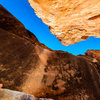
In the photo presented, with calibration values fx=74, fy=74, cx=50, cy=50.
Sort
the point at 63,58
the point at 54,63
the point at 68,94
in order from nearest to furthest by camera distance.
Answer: the point at 68,94 → the point at 54,63 → the point at 63,58

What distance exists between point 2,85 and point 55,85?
237 centimetres

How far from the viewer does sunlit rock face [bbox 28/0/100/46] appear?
6328 mm

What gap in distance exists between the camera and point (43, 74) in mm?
3959

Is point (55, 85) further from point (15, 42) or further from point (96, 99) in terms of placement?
point (15, 42)

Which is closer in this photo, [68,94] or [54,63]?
[68,94]

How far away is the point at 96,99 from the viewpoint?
12.3ft

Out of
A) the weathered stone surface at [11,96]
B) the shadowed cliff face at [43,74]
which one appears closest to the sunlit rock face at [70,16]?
the shadowed cliff face at [43,74]

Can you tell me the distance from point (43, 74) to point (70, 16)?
24.4 feet

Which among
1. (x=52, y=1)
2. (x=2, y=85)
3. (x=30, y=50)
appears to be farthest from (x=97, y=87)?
(x=52, y=1)

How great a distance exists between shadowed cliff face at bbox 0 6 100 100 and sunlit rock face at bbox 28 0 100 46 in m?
4.71

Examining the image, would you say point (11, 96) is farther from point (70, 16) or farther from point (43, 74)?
point (70, 16)

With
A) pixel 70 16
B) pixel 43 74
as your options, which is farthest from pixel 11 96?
pixel 70 16

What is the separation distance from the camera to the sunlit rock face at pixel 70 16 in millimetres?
6328

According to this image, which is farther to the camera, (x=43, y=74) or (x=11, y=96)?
(x=43, y=74)
